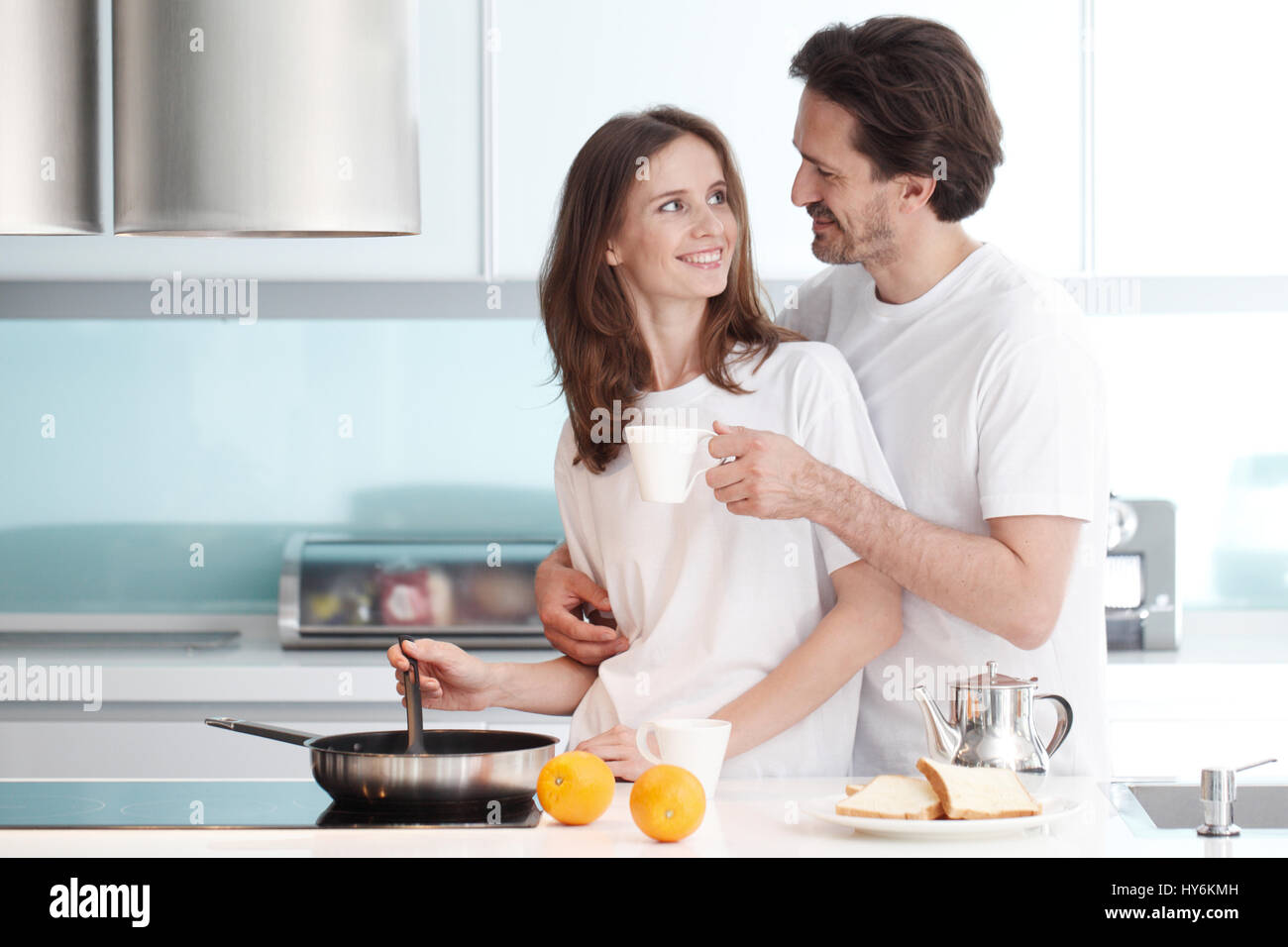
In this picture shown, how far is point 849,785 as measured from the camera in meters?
1.32

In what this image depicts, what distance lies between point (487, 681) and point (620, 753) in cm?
25

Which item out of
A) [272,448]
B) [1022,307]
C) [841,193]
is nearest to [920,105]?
[841,193]

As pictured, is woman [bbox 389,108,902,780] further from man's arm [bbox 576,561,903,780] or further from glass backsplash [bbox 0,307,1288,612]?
glass backsplash [bbox 0,307,1288,612]

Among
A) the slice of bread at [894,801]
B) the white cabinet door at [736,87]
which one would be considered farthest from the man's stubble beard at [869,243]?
the white cabinet door at [736,87]

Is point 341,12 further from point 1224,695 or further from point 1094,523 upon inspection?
point 1224,695

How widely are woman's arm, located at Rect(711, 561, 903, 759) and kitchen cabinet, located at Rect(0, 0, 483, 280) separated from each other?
1487mm

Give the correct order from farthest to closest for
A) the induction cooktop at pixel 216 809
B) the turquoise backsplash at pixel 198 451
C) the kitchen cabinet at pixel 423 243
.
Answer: the turquoise backsplash at pixel 198 451 → the kitchen cabinet at pixel 423 243 → the induction cooktop at pixel 216 809

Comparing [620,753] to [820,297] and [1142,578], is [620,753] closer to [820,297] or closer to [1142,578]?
[820,297]

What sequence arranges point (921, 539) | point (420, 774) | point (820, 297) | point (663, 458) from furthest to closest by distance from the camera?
point (820, 297), point (921, 539), point (663, 458), point (420, 774)

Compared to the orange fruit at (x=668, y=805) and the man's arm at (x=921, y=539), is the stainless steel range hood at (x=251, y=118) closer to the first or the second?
the man's arm at (x=921, y=539)

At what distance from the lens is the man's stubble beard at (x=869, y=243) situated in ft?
5.76

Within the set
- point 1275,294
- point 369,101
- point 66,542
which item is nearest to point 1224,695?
point 1275,294

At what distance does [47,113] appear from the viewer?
1526 mm
